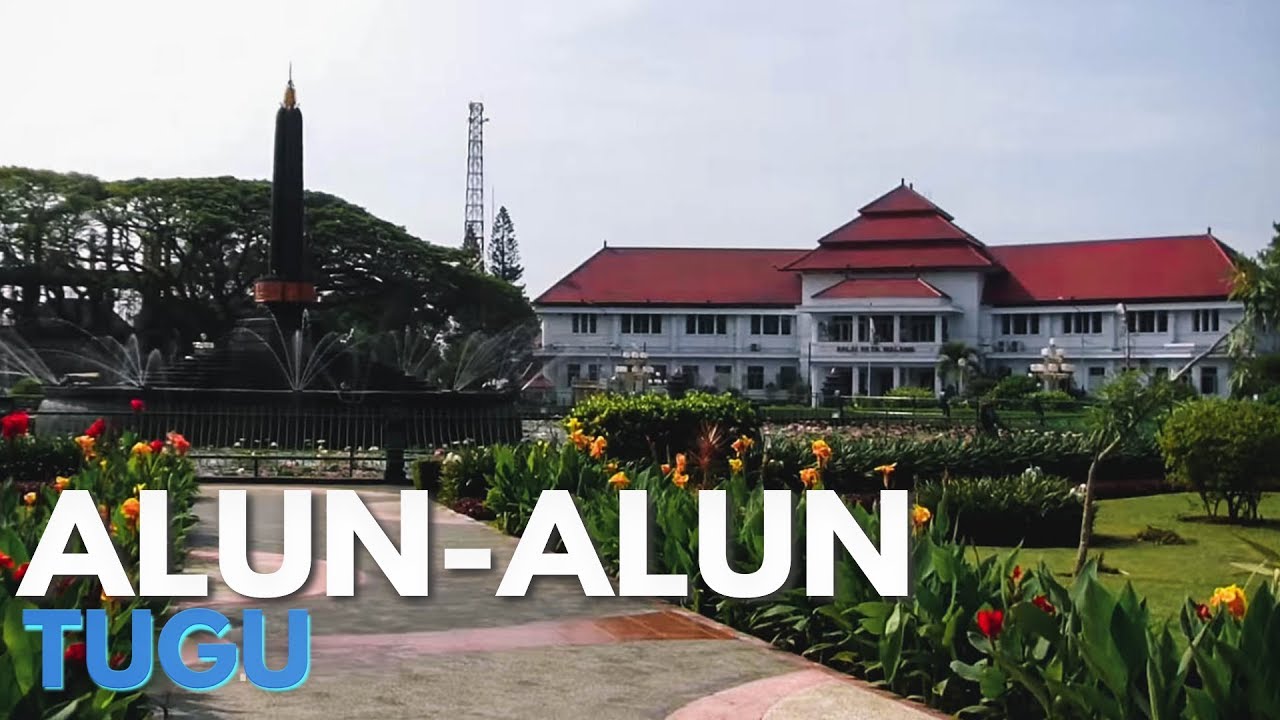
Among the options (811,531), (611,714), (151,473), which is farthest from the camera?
(151,473)

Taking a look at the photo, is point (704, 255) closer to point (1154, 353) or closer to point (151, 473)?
point (1154, 353)

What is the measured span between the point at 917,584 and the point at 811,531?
0.97 metres

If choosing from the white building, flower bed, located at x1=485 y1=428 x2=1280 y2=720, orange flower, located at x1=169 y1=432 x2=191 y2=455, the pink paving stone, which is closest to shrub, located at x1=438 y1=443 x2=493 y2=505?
orange flower, located at x1=169 y1=432 x2=191 y2=455

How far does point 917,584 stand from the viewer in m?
6.85

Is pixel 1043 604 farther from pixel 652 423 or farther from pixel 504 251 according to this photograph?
pixel 504 251

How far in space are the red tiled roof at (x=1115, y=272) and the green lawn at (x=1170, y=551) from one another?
49868 millimetres

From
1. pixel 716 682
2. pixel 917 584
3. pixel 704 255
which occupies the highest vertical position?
pixel 704 255

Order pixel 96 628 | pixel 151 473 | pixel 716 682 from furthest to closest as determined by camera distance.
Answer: pixel 151 473 → pixel 716 682 → pixel 96 628

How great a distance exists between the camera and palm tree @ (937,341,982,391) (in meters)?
65.6

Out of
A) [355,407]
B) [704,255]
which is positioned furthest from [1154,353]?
[355,407]

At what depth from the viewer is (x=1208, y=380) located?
66.6 meters

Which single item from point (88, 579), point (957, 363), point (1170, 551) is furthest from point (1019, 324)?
point (88, 579)

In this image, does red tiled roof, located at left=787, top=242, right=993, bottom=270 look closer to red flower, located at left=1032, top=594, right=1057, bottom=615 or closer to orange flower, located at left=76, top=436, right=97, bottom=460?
orange flower, located at left=76, top=436, right=97, bottom=460

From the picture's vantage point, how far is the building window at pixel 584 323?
7681cm
